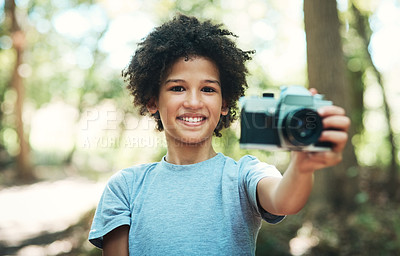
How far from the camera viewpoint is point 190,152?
2100mm

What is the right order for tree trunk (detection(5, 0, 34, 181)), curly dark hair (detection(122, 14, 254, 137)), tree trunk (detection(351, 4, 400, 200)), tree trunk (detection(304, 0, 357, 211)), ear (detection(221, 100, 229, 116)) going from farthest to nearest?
tree trunk (detection(5, 0, 34, 181)) → tree trunk (detection(351, 4, 400, 200)) → tree trunk (detection(304, 0, 357, 211)) → ear (detection(221, 100, 229, 116)) → curly dark hair (detection(122, 14, 254, 137))

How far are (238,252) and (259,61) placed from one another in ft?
21.1

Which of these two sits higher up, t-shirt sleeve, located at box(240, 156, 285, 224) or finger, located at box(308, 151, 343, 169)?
finger, located at box(308, 151, 343, 169)

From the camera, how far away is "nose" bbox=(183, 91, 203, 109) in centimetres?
199

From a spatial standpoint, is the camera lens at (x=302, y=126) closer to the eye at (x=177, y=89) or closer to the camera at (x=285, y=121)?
the camera at (x=285, y=121)

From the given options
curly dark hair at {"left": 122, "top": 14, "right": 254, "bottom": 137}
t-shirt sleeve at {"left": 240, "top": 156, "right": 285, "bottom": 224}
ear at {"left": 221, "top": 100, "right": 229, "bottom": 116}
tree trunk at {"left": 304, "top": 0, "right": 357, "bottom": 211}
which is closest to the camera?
t-shirt sleeve at {"left": 240, "top": 156, "right": 285, "bottom": 224}

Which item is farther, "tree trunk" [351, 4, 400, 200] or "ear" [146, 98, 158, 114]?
"tree trunk" [351, 4, 400, 200]

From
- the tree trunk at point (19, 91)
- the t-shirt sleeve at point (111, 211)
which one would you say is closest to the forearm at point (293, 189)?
the t-shirt sleeve at point (111, 211)

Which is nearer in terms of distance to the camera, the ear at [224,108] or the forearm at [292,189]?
the forearm at [292,189]

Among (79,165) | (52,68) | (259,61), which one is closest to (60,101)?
(52,68)

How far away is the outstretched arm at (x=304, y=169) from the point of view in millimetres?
1323

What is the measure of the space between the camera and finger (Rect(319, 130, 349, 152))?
0.02 metres

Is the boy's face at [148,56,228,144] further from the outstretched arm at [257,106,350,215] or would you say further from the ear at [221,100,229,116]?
the outstretched arm at [257,106,350,215]

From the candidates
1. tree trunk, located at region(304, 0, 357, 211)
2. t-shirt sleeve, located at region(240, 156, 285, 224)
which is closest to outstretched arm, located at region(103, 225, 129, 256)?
t-shirt sleeve, located at region(240, 156, 285, 224)
